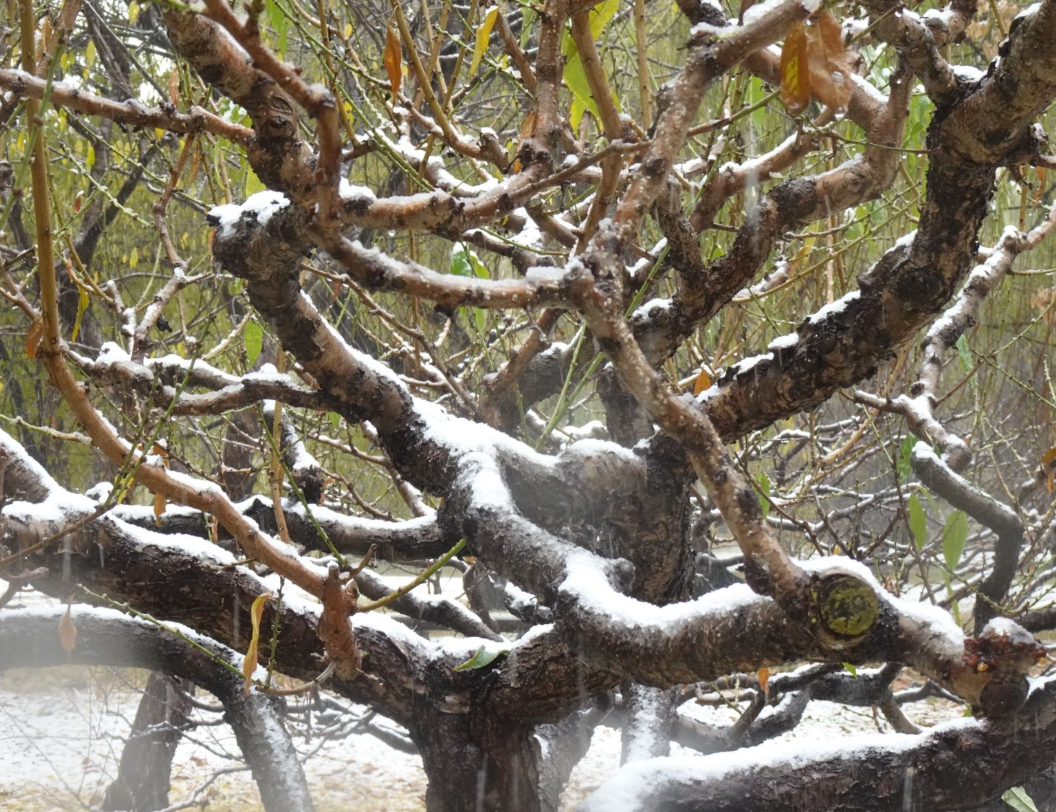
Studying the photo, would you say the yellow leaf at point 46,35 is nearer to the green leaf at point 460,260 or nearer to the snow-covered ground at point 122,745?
the green leaf at point 460,260

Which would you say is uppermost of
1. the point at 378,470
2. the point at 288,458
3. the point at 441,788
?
the point at 378,470

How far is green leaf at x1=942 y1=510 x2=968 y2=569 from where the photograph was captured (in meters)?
2.19

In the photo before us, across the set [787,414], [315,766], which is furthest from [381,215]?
[315,766]

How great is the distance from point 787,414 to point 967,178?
560mm

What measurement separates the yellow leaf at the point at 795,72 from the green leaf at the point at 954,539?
1521 mm

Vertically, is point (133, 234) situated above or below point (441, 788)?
above

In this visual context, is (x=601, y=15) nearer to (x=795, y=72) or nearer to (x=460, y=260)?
(x=795, y=72)

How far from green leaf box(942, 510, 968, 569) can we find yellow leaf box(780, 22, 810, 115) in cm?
152

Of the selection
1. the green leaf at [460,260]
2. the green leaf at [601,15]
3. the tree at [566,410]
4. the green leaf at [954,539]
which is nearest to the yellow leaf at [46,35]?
the tree at [566,410]

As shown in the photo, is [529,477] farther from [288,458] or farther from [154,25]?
[154,25]

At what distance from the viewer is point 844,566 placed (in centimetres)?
110

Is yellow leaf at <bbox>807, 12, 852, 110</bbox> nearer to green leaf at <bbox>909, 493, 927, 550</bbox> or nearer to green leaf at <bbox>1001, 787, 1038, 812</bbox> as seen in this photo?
green leaf at <bbox>909, 493, 927, 550</bbox>

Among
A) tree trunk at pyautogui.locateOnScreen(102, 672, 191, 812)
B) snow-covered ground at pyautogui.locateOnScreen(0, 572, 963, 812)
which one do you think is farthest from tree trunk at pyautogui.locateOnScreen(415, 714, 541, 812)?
tree trunk at pyautogui.locateOnScreen(102, 672, 191, 812)

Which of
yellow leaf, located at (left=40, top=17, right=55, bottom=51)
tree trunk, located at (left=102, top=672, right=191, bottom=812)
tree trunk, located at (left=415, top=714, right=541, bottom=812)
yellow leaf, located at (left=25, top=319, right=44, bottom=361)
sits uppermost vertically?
yellow leaf, located at (left=40, top=17, right=55, bottom=51)
